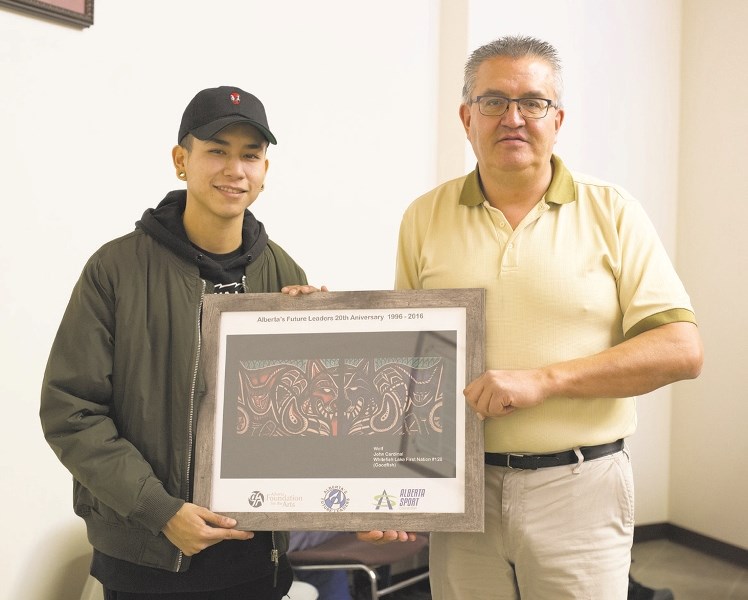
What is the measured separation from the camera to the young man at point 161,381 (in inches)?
65.3

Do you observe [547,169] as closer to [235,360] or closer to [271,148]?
[235,360]

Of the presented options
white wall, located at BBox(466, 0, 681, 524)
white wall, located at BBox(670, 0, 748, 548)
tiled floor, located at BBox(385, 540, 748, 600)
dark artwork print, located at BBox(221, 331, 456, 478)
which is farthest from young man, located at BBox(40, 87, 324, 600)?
white wall, located at BBox(670, 0, 748, 548)

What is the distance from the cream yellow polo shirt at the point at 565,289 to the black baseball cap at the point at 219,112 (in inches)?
22.4

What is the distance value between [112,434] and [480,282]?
0.88 metres

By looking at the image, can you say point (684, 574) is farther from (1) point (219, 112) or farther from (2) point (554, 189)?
(1) point (219, 112)

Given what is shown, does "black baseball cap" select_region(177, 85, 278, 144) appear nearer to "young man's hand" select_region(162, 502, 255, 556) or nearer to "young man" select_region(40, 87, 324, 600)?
"young man" select_region(40, 87, 324, 600)

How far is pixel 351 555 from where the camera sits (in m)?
3.01

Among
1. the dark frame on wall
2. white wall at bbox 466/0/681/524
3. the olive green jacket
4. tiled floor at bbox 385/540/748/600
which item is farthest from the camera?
white wall at bbox 466/0/681/524

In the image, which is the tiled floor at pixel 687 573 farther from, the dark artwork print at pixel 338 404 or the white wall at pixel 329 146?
the dark artwork print at pixel 338 404

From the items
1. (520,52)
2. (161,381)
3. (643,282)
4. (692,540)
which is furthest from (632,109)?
(161,381)

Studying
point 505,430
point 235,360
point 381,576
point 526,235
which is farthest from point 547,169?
point 381,576

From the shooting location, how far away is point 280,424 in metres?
1.82

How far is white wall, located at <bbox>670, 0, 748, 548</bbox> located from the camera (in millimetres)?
4410

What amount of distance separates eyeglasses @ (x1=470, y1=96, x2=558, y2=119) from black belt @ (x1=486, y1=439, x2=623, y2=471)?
0.78 metres
